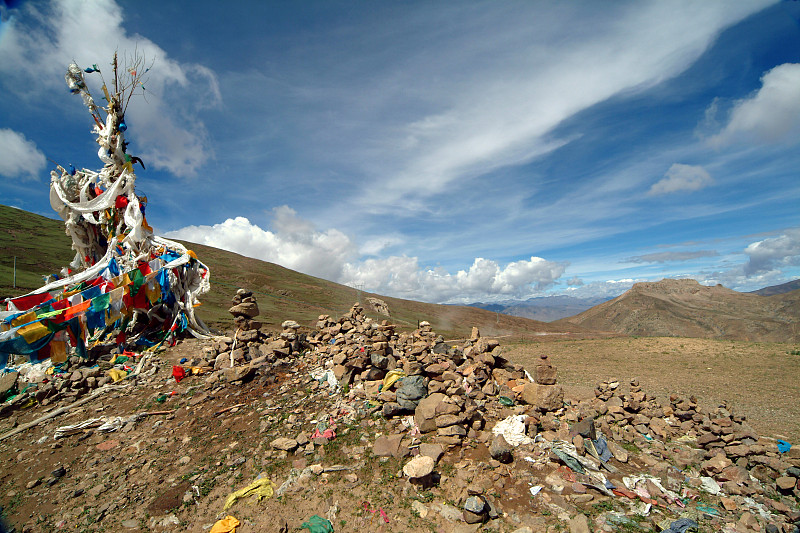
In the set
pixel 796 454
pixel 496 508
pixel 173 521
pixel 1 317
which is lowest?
pixel 173 521

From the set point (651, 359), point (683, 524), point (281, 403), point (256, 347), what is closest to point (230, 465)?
point (281, 403)

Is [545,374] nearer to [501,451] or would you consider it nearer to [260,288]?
[501,451]

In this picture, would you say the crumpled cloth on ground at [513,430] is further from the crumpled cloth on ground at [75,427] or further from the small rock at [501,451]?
the crumpled cloth on ground at [75,427]

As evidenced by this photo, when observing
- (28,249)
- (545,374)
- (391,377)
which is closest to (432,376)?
(391,377)

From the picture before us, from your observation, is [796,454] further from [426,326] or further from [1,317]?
[1,317]

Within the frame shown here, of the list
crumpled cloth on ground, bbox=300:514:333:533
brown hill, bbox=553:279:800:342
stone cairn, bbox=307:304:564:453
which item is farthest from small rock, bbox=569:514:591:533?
brown hill, bbox=553:279:800:342

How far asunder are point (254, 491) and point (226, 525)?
2.71ft

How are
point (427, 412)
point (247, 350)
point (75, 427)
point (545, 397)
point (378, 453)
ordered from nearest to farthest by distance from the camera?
point (378, 453) → point (427, 412) → point (545, 397) → point (75, 427) → point (247, 350)

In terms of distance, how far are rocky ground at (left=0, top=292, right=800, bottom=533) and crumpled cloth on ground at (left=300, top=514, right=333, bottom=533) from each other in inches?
2.8

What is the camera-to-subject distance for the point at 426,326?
15.2 metres

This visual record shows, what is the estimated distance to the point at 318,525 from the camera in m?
5.70

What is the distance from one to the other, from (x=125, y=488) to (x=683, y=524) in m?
10.6

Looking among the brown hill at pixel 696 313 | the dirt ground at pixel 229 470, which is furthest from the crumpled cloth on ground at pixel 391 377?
the brown hill at pixel 696 313

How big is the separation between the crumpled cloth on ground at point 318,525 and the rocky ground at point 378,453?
0.07 meters
